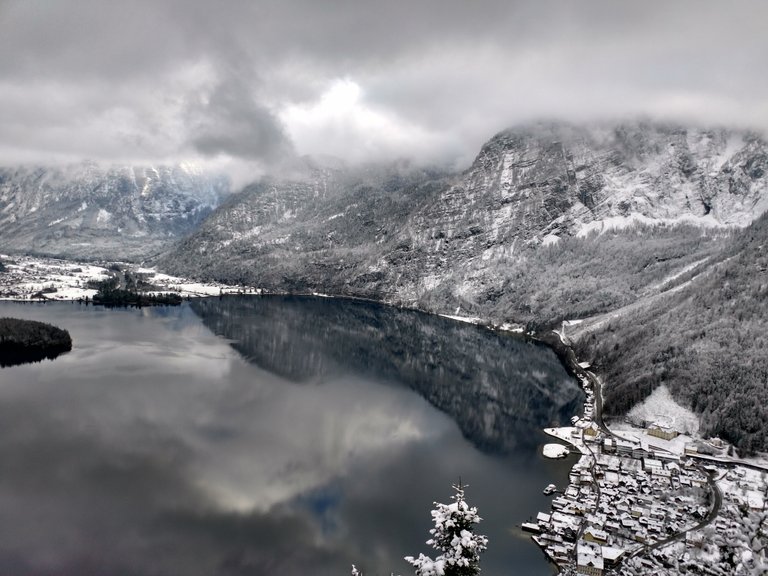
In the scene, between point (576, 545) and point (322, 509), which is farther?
point (322, 509)

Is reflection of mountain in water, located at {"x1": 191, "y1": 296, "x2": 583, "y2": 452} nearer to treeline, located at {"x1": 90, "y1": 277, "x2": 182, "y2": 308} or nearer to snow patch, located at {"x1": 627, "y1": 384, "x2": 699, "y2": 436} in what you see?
snow patch, located at {"x1": 627, "y1": 384, "x2": 699, "y2": 436}

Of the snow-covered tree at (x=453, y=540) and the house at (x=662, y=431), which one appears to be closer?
the snow-covered tree at (x=453, y=540)

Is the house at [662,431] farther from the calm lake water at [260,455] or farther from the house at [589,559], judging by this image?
the house at [589,559]

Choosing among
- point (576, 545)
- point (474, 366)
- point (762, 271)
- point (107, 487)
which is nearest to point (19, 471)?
point (107, 487)

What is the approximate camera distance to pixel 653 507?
187ft

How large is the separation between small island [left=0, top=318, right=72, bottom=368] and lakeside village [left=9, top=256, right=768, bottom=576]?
313 feet

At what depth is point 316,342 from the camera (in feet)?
453

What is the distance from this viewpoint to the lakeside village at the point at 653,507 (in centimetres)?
4709

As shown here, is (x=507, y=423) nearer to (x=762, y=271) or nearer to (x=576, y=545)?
(x=576, y=545)

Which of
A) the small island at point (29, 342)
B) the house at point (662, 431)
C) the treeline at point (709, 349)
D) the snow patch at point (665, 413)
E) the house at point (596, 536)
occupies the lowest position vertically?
the small island at point (29, 342)

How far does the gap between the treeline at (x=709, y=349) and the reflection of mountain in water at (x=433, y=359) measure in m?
10.3

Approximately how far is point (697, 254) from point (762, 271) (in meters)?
55.5

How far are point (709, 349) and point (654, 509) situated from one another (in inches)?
1817

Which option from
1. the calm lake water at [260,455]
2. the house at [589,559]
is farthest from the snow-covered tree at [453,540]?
the house at [589,559]
